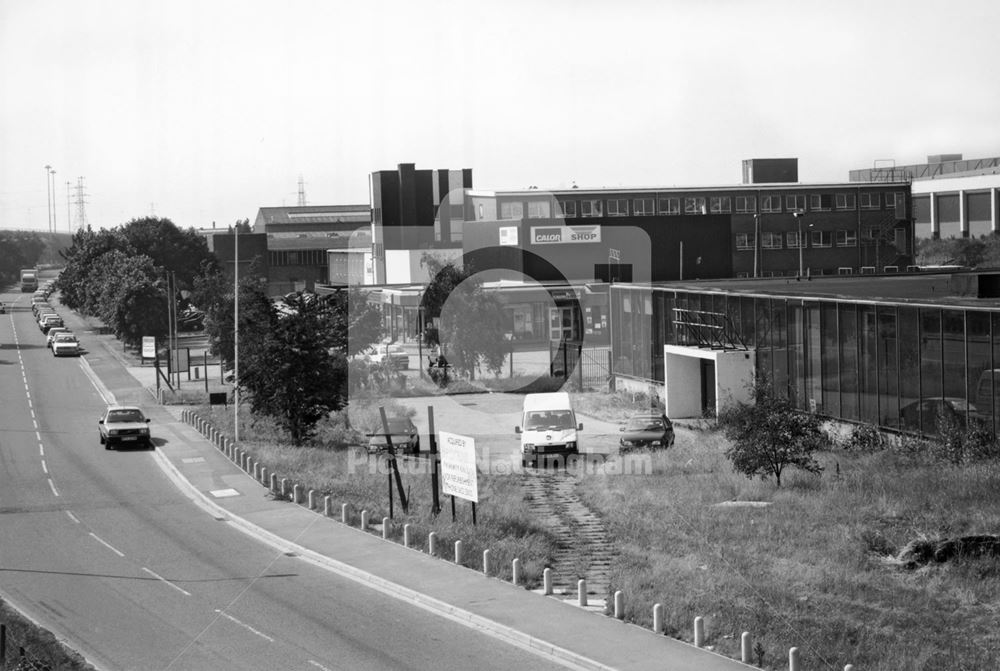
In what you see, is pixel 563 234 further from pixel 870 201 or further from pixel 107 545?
pixel 107 545

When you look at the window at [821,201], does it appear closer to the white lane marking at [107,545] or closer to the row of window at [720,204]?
the row of window at [720,204]

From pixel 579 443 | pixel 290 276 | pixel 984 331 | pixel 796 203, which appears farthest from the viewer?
pixel 290 276

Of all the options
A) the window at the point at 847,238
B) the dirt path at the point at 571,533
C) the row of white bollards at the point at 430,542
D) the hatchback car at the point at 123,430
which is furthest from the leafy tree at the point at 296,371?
the window at the point at 847,238

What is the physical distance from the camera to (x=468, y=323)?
178 feet

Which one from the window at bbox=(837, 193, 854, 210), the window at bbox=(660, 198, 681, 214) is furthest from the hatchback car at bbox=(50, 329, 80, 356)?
the window at bbox=(837, 193, 854, 210)

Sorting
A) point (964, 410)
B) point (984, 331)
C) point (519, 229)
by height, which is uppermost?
point (519, 229)

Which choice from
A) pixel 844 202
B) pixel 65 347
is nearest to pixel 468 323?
pixel 65 347

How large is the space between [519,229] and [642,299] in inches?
1079

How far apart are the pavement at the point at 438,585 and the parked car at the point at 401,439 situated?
4267mm

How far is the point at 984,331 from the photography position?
105 feet

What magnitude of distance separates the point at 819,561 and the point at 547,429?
14331mm

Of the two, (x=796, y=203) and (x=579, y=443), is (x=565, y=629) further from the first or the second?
(x=796, y=203)

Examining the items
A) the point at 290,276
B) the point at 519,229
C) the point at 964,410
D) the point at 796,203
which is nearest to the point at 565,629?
the point at 964,410

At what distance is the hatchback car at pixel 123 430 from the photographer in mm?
41906
